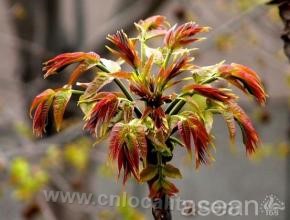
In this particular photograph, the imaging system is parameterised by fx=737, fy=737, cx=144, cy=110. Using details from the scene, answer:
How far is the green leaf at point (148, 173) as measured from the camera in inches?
38.2

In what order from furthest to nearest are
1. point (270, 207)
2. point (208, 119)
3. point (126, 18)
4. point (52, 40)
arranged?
point (52, 40)
point (126, 18)
point (270, 207)
point (208, 119)

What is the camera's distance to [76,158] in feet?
11.7

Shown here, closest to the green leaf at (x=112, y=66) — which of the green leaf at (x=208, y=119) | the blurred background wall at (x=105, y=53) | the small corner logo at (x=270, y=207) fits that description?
the green leaf at (x=208, y=119)

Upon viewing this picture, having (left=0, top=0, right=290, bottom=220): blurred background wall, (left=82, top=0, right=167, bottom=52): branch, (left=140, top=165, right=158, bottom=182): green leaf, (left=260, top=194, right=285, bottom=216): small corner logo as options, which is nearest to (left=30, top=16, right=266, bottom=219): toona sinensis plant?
(left=140, top=165, right=158, bottom=182): green leaf

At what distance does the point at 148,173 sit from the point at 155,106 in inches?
3.5

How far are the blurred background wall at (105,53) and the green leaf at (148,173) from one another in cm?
230

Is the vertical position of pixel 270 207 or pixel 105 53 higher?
pixel 105 53

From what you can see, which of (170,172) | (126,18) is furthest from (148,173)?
(126,18)

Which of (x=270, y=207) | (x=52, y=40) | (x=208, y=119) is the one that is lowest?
(x=270, y=207)

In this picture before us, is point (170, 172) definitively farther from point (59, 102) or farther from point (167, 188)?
point (59, 102)

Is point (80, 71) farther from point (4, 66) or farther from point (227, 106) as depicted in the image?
point (4, 66)

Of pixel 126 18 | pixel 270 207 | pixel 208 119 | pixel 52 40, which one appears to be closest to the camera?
pixel 208 119

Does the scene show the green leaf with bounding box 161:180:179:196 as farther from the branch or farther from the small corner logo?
the branch

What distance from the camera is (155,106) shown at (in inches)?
38.2
